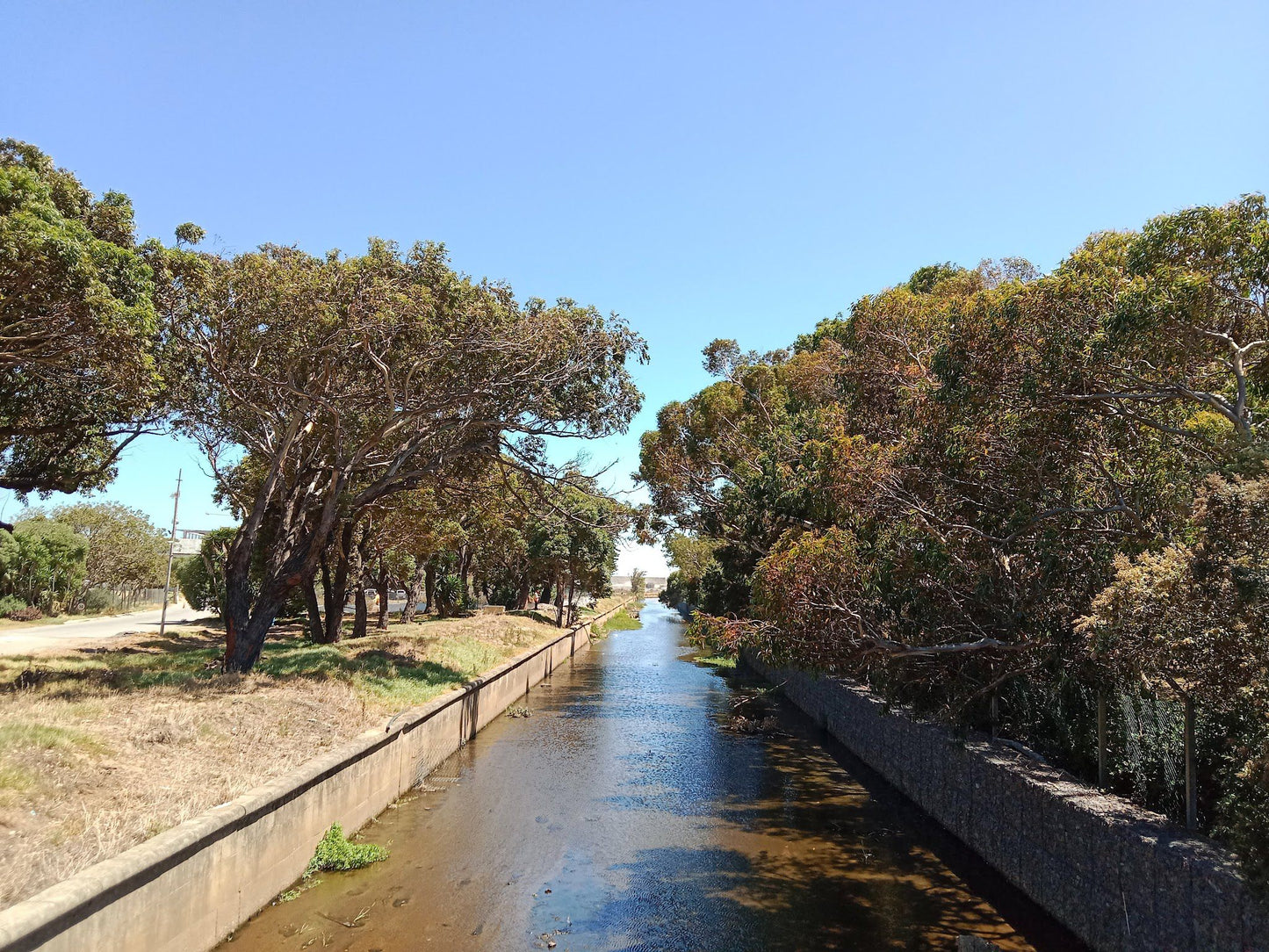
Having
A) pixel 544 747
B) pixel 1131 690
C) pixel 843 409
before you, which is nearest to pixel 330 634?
pixel 544 747

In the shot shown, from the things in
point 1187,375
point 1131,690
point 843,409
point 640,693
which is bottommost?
point 640,693

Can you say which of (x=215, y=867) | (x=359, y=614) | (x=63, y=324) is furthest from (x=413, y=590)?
(x=215, y=867)

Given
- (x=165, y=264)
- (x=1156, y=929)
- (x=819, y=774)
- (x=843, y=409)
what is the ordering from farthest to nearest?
(x=819, y=774)
(x=843, y=409)
(x=165, y=264)
(x=1156, y=929)

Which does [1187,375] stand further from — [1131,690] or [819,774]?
[819,774]

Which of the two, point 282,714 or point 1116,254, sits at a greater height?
point 1116,254

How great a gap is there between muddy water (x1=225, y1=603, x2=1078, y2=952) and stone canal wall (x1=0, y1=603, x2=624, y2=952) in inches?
17.3

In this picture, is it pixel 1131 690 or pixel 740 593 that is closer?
pixel 1131 690

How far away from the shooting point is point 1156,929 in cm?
656

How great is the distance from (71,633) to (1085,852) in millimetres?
31429

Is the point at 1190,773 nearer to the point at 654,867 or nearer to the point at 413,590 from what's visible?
the point at 654,867

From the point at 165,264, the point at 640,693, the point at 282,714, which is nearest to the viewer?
the point at 282,714

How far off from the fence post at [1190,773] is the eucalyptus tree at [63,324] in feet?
42.1

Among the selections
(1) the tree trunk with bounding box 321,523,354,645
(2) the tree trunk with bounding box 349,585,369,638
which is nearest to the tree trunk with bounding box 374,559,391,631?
(2) the tree trunk with bounding box 349,585,369,638

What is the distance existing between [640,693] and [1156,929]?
77.6 ft
